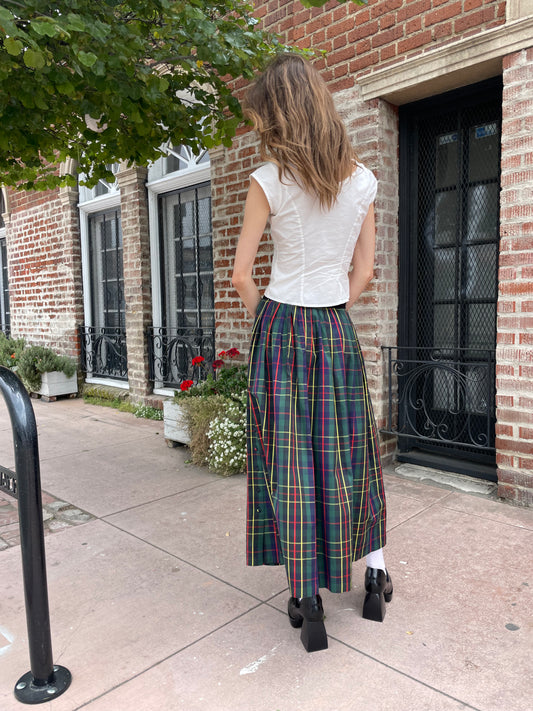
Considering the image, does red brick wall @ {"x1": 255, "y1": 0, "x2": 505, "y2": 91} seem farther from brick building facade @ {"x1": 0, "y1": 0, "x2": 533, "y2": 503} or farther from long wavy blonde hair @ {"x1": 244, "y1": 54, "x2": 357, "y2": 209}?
long wavy blonde hair @ {"x1": 244, "y1": 54, "x2": 357, "y2": 209}

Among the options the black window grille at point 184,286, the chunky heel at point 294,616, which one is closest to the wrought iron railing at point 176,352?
the black window grille at point 184,286

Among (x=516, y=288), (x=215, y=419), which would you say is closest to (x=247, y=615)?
(x=215, y=419)

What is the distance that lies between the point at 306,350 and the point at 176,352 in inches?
174

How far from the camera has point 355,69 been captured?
12.7 ft

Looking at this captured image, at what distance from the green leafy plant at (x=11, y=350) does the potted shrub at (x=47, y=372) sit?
0.42m

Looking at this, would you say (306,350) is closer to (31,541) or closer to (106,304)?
(31,541)

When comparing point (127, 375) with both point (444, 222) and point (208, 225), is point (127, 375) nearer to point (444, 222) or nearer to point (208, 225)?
point (208, 225)

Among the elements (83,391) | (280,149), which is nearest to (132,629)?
(280,149)

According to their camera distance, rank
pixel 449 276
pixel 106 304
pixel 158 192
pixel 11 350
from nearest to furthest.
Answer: pixel 449 276, pixel 158 192, pixel 106 304, pixel 11 350

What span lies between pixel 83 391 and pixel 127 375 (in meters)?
0.91

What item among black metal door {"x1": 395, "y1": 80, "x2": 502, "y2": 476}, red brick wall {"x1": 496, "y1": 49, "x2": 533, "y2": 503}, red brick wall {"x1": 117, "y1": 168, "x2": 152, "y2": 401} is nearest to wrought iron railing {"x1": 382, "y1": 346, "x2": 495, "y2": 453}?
black metal door {"x1": 395, "y1": 80, "x2": 502, "y2": 476}

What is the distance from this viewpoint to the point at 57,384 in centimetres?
742

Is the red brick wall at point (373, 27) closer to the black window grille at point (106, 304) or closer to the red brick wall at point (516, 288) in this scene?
the red brick wall at point (516, 288)

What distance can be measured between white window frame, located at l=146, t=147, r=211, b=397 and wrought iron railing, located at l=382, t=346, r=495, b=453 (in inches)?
117
